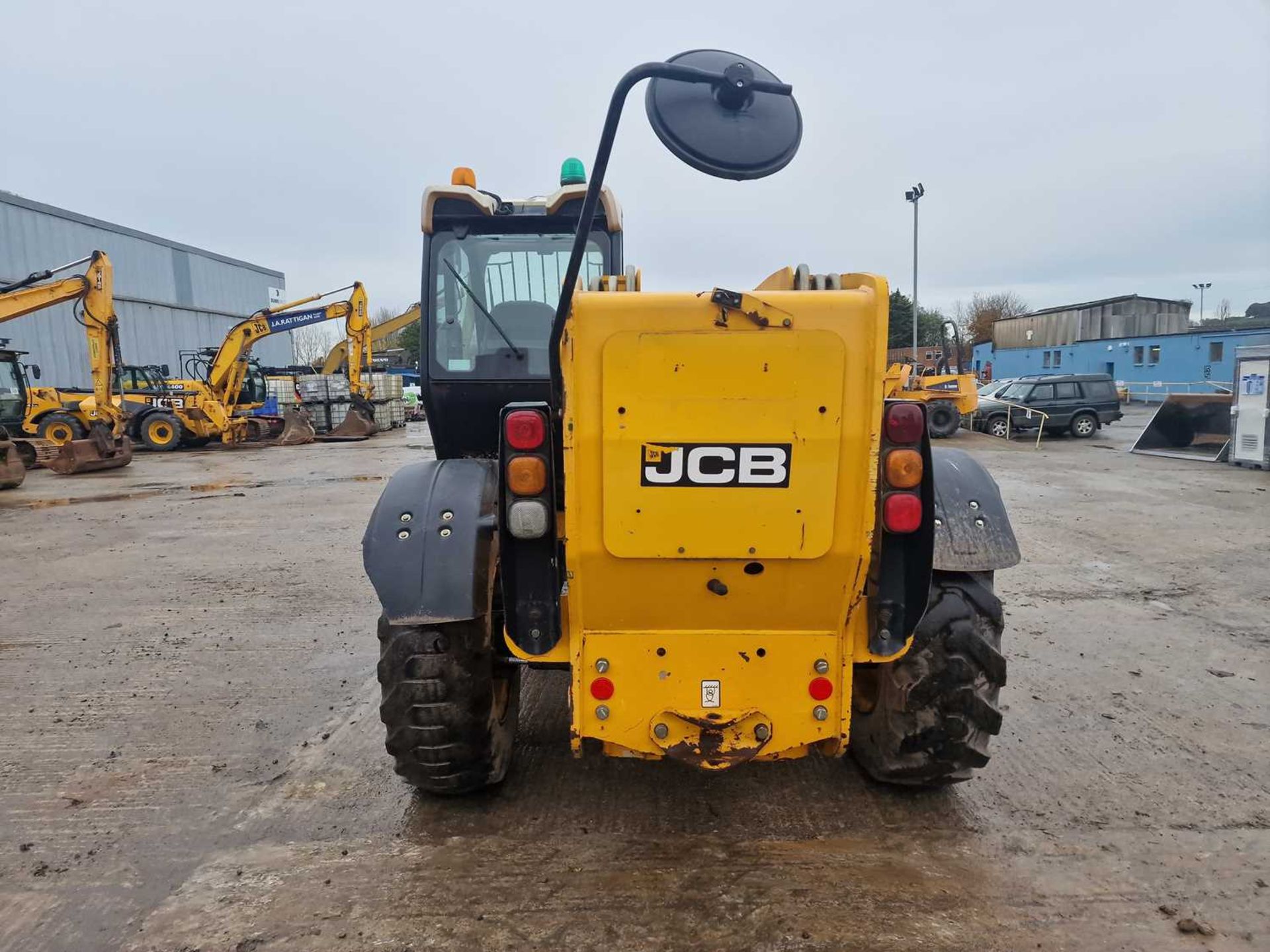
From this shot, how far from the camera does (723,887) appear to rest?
249 centimetres

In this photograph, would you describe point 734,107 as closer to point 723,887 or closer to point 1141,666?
point 723,887

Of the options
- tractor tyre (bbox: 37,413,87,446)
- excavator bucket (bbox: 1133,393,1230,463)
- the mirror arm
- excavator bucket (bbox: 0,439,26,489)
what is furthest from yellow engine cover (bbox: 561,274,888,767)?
tractor tyre (bbox: 37,413,87,446)

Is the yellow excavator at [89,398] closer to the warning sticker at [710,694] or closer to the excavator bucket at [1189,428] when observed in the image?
the warning sticker at [710,694]

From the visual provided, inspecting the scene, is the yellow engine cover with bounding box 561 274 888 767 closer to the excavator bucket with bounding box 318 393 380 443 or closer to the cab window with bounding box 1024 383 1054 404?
the cab window with bounding box 1024 383 1054 404

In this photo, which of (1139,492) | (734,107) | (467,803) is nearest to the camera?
(734,107)

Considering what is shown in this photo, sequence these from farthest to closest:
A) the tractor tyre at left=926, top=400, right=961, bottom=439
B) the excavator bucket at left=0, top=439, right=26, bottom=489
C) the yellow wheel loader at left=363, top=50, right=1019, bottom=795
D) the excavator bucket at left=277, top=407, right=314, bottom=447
→ the excavator bucket at left=277, top=407, right=314, bottom=447 → the tractor tyre at left=926, top=400, right=961, bottom=439 → the excavator bucket at left=0, top=439, right=26, bottom=489 → the yellow wheel loader at left=363, top=50, right=1019, bottom=795

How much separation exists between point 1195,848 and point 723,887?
1643mm

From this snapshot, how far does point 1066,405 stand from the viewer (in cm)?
1930

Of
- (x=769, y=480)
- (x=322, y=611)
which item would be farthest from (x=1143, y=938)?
(x=322, y=611)

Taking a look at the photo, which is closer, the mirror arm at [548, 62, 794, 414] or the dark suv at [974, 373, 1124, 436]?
the mirror arm at [548, 62, 794, 414]

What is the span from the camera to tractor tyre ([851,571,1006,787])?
269 centimetres

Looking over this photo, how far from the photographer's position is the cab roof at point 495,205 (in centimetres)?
365

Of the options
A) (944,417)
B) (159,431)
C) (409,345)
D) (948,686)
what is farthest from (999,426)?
(409,345)

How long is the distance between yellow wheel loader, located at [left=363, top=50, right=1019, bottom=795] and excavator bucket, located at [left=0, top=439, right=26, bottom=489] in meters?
13.3
